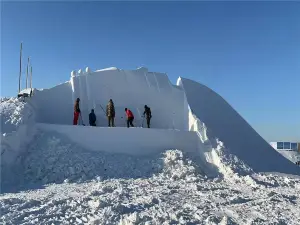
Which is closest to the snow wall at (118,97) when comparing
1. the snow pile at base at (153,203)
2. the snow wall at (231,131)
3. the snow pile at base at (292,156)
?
the snow wall at (231,131)

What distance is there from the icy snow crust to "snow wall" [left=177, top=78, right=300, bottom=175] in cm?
5

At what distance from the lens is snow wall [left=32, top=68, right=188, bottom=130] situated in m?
12.3

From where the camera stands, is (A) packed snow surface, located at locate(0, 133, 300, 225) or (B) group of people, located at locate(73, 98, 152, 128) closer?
(A) packed snow surface, located at locate(0, 133, 300, 225)

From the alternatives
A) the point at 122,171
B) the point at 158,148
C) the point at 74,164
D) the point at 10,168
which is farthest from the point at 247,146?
the point at 10,168

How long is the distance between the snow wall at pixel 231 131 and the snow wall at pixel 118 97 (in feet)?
2.40

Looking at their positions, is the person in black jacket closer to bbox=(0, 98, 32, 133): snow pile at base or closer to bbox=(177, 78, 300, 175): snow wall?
bbox=(0, 98, 32, 133): snow pile at base

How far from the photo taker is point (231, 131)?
12.4m

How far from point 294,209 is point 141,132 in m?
5.19

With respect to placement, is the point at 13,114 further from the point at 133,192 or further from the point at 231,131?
the point at 231,131

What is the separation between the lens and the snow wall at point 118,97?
12.3 metres

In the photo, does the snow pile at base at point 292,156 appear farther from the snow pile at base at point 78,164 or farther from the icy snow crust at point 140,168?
the snow pile at base at point 78,164

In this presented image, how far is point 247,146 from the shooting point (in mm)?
12086

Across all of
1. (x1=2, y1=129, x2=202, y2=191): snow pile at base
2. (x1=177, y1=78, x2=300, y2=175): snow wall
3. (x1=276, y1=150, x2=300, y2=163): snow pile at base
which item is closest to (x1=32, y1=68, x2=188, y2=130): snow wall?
(x1=177, y1=78, x2=300, y2=175): snow wall

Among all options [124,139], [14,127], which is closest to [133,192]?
[124,139]
